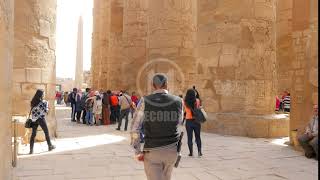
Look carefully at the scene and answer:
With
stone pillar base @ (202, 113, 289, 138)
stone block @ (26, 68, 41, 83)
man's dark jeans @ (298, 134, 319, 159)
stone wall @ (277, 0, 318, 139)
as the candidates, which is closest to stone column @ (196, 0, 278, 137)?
stone pillar base @ (202, 113, 289, 138)

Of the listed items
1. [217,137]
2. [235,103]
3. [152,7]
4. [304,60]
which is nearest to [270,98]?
[235,103]

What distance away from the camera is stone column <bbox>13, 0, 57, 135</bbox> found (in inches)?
345

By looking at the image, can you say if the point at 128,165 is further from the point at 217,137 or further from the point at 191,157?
the point at 217,137

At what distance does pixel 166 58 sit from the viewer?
1413 cm

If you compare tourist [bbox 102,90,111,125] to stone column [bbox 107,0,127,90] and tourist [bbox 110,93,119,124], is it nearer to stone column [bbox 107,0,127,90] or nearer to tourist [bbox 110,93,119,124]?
tourist [bbox 110,93,119,124]

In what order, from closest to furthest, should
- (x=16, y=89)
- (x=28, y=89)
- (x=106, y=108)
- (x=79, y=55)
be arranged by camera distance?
(x=16, y=89), (x=28, y=89), (x=106, y=108), (x=79, y=55)

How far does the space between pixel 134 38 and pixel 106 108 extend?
554cm

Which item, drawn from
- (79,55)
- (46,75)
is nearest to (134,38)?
(46,75)

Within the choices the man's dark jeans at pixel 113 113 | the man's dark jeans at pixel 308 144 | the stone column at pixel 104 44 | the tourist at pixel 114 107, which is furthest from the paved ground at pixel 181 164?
the stone column at pixel 104 44

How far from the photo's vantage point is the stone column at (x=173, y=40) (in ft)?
45.3

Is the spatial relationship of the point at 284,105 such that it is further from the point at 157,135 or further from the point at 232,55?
the point at 157,135

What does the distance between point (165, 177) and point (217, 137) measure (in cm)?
703

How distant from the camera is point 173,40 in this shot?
45.9 ft

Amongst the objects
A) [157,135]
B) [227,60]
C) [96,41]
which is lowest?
[157,135]
